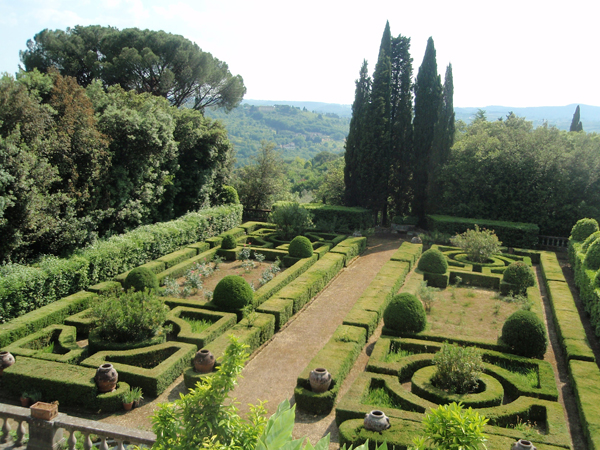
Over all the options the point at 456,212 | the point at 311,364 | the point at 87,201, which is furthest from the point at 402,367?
the point at 456,212

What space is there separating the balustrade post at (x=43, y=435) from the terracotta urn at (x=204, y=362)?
2960 millimetres

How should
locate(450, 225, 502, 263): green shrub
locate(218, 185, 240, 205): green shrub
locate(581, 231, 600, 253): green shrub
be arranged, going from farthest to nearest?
locate(218, 185, 240, 205): green shrub
locate(450, 225, 502, 263): green shrub
locate(581, 231, 600, 253): green shrub

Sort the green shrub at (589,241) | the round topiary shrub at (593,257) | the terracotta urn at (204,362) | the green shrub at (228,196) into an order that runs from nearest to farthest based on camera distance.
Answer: the terracotta urn at (204,362) → the round topiary shrub at (593,257) → the green shrub at (589,241) → the green shrub at (228,196)

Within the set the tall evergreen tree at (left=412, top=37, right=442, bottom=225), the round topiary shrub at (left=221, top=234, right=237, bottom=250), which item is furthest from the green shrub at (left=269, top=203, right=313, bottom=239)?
the tall evergreen tree at (left=412, top=37, right=442, bottom=225)

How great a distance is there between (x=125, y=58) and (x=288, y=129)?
13285cm

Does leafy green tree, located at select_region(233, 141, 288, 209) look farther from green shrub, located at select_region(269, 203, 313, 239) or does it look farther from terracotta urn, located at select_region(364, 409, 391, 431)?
terracotta urn, located at select_region(364, 409, 391, 431)

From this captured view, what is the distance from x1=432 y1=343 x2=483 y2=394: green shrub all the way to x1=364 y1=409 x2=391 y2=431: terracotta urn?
201 centimetres

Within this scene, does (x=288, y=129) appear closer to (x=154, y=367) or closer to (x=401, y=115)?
(x=401, y=115)

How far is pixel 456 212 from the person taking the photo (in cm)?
2519

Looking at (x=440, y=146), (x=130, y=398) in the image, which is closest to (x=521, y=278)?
(x=440, y=146)

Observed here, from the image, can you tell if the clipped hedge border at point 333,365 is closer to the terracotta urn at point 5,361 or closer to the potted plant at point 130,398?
the potted plant at point 130,398

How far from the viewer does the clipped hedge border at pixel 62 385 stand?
8398 mm

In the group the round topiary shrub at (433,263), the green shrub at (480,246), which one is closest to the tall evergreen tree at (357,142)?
the green shrub at (480,246)

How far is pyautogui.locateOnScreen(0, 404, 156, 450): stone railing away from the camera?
20.8 feet
